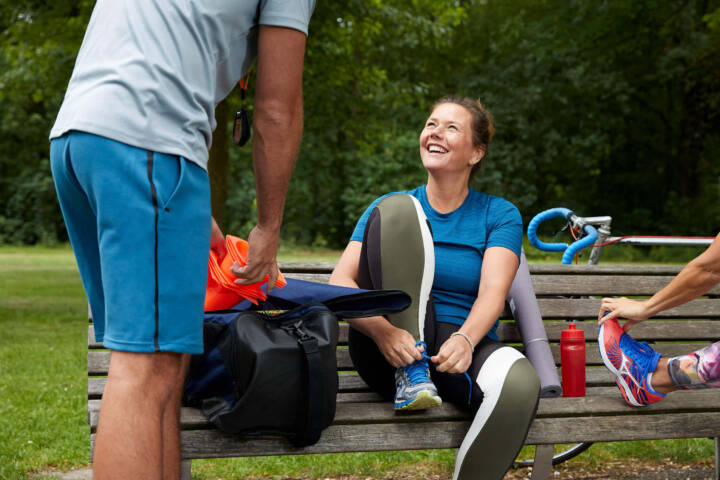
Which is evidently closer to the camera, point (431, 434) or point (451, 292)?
point (431, 434)

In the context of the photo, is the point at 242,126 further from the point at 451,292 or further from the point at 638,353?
the point at 638,353

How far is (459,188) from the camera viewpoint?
3.03 metres

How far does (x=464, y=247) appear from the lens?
289 centimetres

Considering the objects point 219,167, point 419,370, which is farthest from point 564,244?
point 219,167

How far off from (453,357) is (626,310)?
0.63 m

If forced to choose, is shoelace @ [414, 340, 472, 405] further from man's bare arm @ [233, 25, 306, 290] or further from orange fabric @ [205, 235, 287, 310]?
man's bare arm @ [233, 25, 306, 290]

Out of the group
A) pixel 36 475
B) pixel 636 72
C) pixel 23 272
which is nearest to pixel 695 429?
pixel 36 475

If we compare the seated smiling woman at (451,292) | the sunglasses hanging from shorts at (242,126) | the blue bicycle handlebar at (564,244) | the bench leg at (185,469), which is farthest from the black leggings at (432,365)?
the blue bicycle handlebar at (564,244)

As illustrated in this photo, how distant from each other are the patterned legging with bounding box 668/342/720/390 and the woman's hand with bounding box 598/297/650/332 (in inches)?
7.3

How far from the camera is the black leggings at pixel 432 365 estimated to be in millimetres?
2332

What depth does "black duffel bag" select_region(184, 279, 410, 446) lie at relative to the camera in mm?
2045

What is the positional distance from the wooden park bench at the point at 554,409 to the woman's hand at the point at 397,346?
146 millimetres

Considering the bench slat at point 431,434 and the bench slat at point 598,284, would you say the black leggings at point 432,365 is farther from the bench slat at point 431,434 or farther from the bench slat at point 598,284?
the bench slat at point 598,284

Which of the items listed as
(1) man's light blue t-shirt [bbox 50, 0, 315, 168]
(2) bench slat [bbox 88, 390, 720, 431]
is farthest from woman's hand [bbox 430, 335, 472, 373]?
(1) man's light blue t-shirt [bbox 50, 0, 315, 168]
